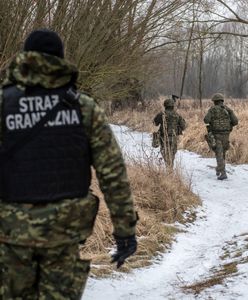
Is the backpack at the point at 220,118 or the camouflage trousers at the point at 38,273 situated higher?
the backpack at the point at 220,118

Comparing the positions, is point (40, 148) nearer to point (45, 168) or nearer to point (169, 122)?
point (45, 168)

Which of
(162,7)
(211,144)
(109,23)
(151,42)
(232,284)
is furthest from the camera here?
(211,144)

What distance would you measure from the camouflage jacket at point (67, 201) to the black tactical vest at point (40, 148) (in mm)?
44

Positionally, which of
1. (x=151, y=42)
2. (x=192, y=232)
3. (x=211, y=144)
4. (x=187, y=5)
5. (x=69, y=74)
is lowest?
(x=192, y=232)

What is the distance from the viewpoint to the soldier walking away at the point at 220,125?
11105mm

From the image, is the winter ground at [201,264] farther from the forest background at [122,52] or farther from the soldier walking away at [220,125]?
the soldier walking away at [220,125]

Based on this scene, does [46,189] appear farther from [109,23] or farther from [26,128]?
[109,23]

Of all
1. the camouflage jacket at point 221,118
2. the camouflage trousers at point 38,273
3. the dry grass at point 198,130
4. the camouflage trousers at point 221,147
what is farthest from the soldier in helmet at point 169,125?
the camouflage trousers at point 38,273

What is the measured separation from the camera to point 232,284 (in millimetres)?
4562

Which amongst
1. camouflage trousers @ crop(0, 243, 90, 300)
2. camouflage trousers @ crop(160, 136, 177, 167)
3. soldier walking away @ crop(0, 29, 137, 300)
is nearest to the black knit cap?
soldier walking away @ crop(0, 29, 137, 300)

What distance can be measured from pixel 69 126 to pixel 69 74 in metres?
0.26

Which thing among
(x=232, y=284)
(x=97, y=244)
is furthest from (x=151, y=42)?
(x=232, y=284)

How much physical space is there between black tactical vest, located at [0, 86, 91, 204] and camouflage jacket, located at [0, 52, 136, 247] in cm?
4

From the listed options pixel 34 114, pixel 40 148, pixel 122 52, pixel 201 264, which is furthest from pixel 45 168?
pixel 122 52
